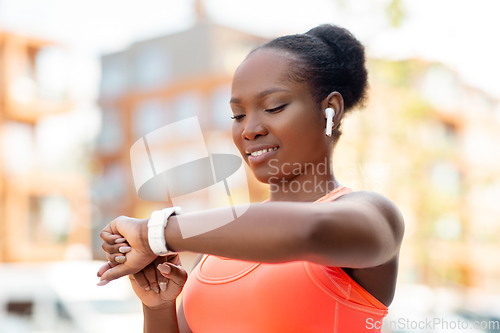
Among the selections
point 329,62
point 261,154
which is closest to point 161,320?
point 261,154

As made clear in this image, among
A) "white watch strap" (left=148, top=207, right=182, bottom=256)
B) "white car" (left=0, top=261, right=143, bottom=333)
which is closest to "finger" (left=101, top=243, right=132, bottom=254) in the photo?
"white watch strap" (left=148, top=207, right=182, bottom=256)

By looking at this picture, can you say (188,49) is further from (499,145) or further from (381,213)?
(381,213)

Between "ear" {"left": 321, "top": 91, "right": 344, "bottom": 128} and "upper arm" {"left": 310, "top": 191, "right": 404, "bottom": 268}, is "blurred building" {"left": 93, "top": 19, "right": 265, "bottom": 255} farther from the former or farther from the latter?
"upper arm" {"left": 310, "top": 191, "right": 404, "bottom": 268}

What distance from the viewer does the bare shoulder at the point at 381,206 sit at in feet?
4.30

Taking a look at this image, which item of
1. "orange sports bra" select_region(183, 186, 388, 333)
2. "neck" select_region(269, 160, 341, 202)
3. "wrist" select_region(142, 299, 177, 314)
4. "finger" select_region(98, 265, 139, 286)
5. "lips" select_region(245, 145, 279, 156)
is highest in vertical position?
"lips" select_region(245, 145, 279, 156)

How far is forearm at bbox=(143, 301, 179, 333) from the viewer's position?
68.6 inches

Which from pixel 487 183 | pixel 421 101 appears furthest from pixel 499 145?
pixel 421 101

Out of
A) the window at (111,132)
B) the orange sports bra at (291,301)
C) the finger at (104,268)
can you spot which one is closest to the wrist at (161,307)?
the orange sports bra at (291,301)

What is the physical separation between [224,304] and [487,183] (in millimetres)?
9642

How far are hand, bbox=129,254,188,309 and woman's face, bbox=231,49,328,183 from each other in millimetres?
387

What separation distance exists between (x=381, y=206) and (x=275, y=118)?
16.5 inches

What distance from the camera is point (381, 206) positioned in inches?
53.0

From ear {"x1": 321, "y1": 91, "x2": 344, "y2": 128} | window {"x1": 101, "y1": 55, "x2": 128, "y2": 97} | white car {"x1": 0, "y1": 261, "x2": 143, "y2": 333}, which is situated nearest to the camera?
ear {"x1": 321, "y1": 91, "x2": 344, "y2": 128}

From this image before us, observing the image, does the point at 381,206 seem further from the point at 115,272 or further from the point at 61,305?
the point at 61,305
